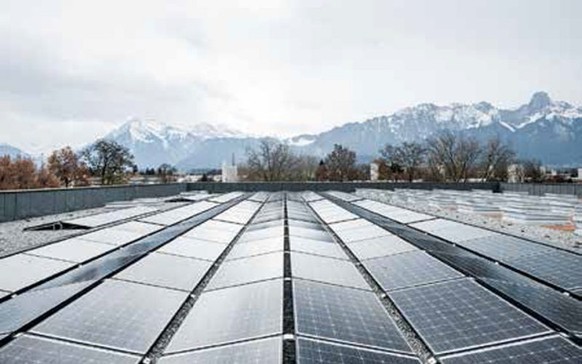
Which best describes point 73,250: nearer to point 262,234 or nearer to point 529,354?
point 262,234

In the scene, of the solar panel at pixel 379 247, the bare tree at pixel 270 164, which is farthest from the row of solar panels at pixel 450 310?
the bare tree at pixel 270 164

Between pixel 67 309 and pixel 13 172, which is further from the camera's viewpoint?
pixel 13 172

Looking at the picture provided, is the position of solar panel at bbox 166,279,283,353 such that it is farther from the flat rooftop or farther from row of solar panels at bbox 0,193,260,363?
row of solar panels at bbox 0,193,260,363

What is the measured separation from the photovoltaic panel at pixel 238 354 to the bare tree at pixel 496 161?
87816 millimetres

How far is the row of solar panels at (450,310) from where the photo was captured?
16.4ft

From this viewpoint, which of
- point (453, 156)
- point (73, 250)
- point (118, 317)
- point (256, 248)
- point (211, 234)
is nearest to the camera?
point (118, 317)

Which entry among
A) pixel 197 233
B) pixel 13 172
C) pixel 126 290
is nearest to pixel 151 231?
pixel 197 233

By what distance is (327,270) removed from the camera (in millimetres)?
8383

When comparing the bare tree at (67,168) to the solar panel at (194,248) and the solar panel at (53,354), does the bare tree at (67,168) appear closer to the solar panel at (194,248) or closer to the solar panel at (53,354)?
the solar panel at (194,248)

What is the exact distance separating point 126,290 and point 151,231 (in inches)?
304

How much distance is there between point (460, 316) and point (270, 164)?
89.1 metres

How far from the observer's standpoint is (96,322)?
5.57 metres

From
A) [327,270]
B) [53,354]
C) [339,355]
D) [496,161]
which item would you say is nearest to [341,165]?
[496,161]

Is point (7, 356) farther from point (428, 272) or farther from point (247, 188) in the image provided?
point (247, 188)
